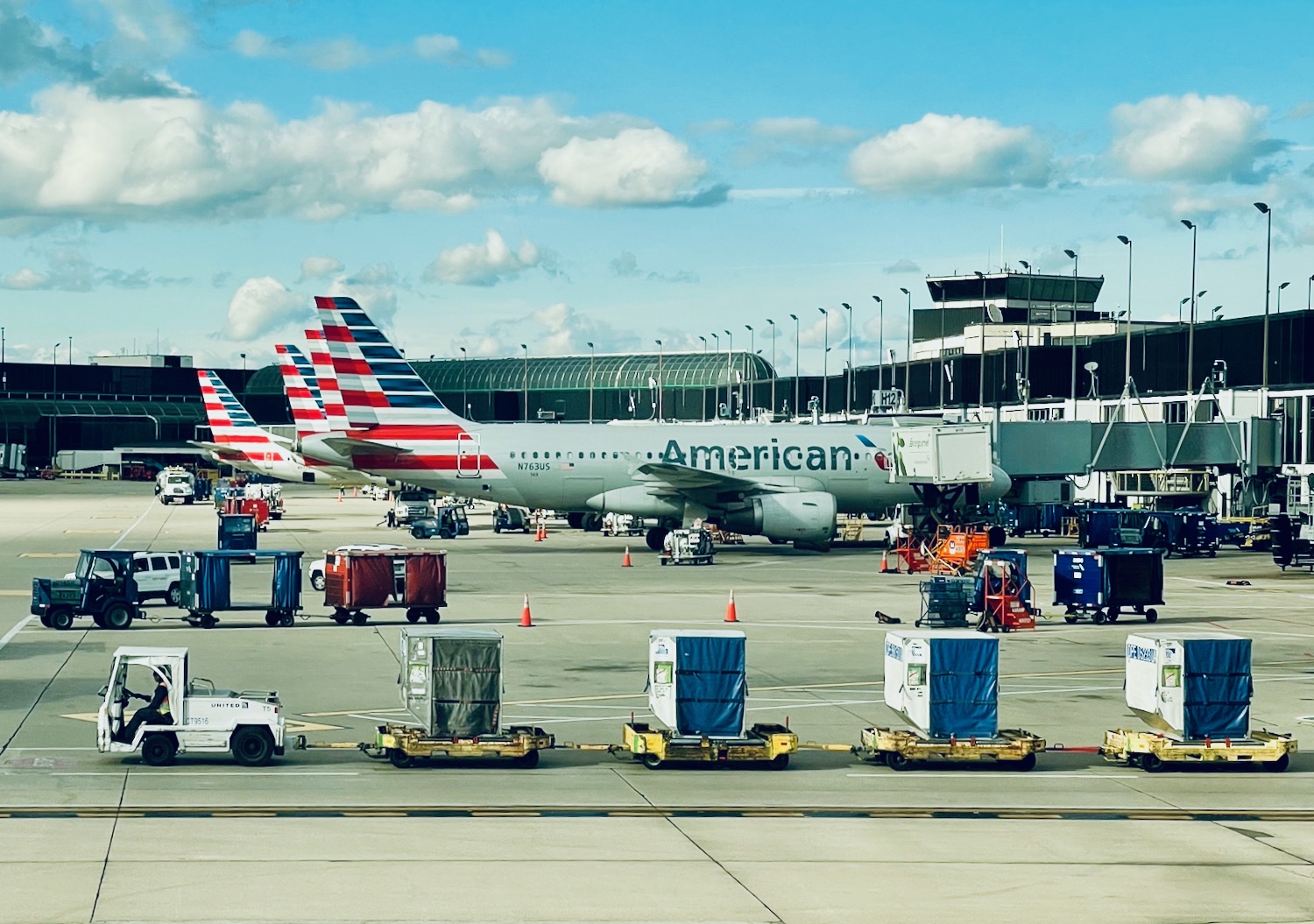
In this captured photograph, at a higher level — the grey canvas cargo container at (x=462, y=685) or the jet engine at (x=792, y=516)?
the jet engine at (x=792, y=516)

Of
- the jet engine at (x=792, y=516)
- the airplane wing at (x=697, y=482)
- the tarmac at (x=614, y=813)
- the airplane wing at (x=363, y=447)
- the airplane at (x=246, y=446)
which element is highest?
the airplane at (x=246, y=446)

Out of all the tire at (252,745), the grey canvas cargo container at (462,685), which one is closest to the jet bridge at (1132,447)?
the grey canvas cargo container at (462,685)

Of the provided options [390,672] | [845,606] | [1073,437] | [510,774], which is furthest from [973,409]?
[510,774]

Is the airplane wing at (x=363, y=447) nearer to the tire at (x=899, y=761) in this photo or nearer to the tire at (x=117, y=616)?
the tire at (x=117, y=616)

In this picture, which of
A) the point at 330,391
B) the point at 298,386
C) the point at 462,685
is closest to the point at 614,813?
the point at 462,685

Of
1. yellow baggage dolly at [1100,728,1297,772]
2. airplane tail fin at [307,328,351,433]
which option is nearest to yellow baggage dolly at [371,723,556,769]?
yellow baggage dolly at [1100,728,1297,772]

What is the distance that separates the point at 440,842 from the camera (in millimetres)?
19359

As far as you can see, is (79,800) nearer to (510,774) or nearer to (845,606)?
(510,774)

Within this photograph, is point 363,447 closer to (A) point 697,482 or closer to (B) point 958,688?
(A) point 697,482

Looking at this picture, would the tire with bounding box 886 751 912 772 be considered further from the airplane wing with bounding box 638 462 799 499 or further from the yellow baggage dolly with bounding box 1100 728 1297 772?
the airplane wing with bounding box 638 462 799 499

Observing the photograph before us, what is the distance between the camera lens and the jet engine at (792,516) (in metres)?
67.7

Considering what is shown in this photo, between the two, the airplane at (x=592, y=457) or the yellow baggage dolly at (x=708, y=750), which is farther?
the airplane at (x=592, y=457)

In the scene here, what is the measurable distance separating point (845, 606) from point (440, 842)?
30600mm

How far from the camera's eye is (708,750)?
24984 millimetres
